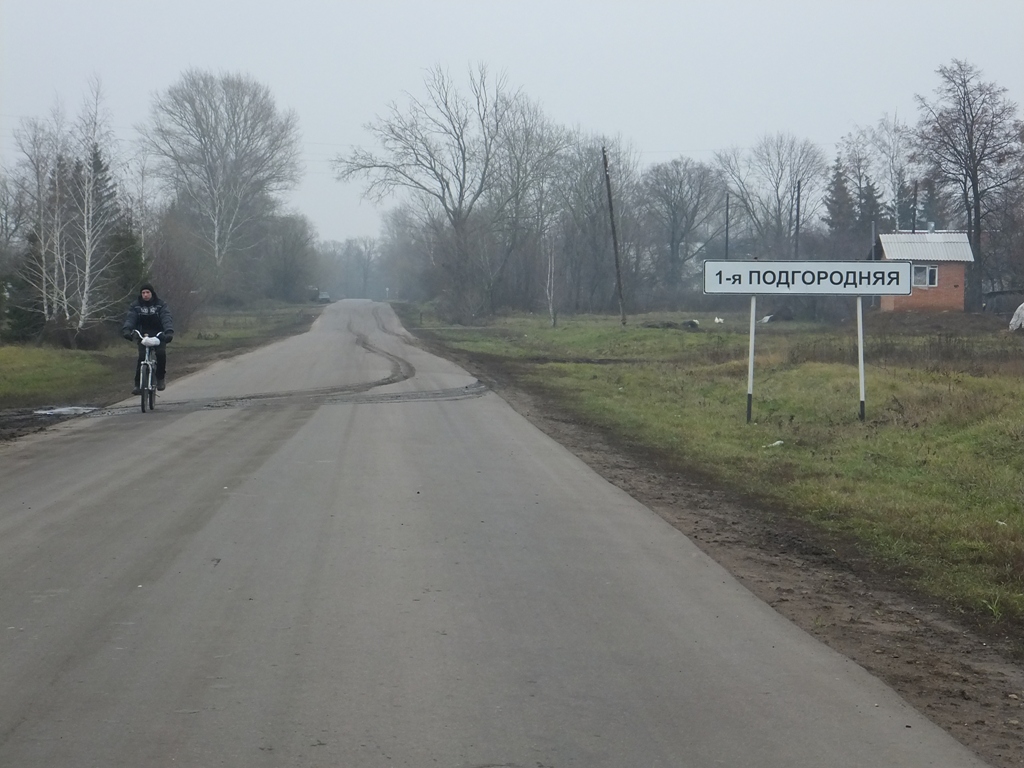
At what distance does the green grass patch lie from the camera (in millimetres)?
8102

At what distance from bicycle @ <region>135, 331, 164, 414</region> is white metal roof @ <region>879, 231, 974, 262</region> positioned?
4865 centimetres

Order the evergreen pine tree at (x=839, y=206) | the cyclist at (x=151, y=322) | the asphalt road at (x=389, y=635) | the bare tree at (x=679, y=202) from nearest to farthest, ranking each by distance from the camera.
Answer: the asphalt road at (x=389, y=635)
the cyclist at (x=151, y=322)
the evergreen pine tree at (x=839, y=206)
the bare tree at (x=679, y=202)

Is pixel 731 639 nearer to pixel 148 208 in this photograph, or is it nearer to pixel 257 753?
pixel 257 753

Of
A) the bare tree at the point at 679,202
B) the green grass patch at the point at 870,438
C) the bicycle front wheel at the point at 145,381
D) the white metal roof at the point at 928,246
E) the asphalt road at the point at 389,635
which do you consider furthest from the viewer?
the bare tree at the point at 679,202

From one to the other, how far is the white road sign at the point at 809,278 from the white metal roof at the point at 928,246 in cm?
4398

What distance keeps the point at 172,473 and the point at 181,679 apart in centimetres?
571

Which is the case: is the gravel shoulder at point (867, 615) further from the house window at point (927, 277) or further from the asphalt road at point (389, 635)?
the house window at point (927, 277)

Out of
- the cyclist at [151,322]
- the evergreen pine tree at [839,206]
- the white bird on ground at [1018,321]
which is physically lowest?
the cyclist at [151,322]

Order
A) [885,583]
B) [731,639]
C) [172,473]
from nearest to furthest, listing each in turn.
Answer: [731,639] < [885,583] < [172,473]

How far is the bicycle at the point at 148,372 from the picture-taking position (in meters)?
15.6

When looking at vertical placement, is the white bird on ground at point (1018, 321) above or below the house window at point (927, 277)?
below

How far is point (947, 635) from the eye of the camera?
595cm

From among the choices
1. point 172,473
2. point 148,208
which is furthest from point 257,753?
point 148,208

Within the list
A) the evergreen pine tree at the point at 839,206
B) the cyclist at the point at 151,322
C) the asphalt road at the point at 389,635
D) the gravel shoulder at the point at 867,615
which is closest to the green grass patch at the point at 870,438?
the gravel shoulder at the point at 867,615
